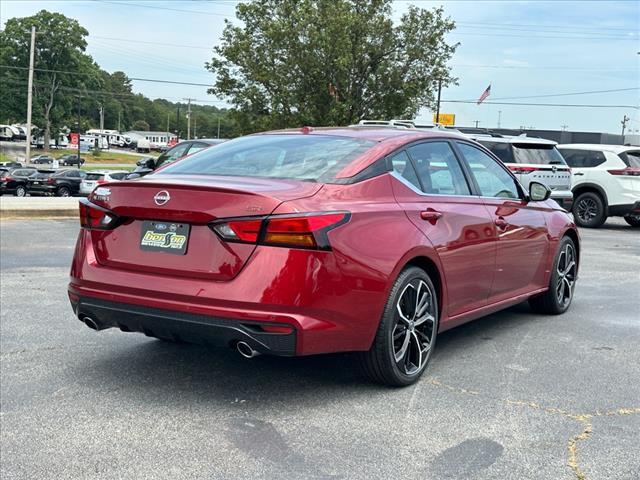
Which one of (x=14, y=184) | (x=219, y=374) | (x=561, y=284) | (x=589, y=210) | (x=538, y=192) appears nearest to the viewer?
(x=219, y=374)

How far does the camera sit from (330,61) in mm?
36781

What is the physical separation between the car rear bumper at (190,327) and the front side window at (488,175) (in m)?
2.39

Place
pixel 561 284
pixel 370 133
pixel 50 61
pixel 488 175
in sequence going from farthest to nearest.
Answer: pixel 50 61 → pixel 561 284 → pixel 488 175 → pixel 370 133

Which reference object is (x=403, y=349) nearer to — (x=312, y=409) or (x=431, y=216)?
(x=312, y=409)

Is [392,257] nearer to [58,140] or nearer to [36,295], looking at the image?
[36,295]

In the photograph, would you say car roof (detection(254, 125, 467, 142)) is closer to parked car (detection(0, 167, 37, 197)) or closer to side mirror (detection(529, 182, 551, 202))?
side mirror (detection(529, 182, 551, 202))

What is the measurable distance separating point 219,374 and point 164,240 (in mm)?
1056

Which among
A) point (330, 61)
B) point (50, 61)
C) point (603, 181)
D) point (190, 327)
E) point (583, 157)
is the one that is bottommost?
point (190, 327)

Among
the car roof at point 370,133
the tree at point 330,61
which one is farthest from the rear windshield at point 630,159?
the tree at point 330,61

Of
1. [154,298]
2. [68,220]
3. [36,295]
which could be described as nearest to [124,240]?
[154,298]

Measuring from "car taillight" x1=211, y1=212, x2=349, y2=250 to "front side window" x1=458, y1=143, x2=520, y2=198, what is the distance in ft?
6.68

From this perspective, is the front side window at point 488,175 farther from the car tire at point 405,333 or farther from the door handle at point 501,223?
the car tire at point 405,333

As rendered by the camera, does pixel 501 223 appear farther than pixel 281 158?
Yes

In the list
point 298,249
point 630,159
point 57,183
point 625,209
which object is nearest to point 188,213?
point 298,249
